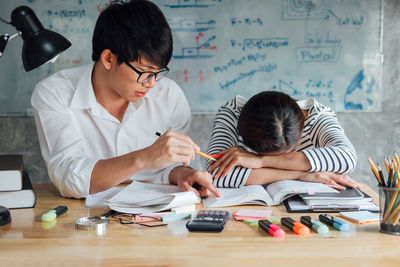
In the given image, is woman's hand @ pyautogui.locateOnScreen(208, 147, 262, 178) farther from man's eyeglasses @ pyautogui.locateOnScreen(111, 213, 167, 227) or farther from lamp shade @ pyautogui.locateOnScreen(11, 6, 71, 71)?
lamp shade @ pyautogui.locateOnScreen(11, 6, 71, 71)

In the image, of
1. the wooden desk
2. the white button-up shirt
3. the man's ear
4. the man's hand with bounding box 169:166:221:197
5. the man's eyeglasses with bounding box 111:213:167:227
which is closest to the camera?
the wooden desk

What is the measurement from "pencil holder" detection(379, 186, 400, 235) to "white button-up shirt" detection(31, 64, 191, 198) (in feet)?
2.75

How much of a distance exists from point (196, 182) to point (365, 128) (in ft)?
5.87

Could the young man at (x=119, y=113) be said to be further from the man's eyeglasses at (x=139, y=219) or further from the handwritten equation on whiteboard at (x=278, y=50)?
the handwritten equation on whiteboard at (x=278, y=50)

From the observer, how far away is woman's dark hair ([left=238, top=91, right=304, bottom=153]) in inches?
56.6

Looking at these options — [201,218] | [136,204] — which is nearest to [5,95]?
[136,204]

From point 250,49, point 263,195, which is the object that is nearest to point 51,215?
point 263,195

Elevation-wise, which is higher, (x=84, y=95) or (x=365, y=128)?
(x=84, y=95)

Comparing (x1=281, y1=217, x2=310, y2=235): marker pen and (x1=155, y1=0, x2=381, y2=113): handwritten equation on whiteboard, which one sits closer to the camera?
(x1=281, y1=217, x2=310, y2=235): marker pen

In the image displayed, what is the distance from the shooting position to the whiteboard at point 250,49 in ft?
Answer: 8.68

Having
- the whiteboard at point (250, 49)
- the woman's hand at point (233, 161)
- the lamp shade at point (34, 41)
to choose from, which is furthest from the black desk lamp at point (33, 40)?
the whiteboard at point (250, 49)

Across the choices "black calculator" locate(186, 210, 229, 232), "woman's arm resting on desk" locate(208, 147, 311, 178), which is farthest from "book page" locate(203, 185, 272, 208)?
"woman's arm resting on desk" locate(208, 147, 311, 178)

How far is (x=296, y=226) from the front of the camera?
974 millimetres

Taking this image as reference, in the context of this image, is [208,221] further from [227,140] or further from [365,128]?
[365,128]
